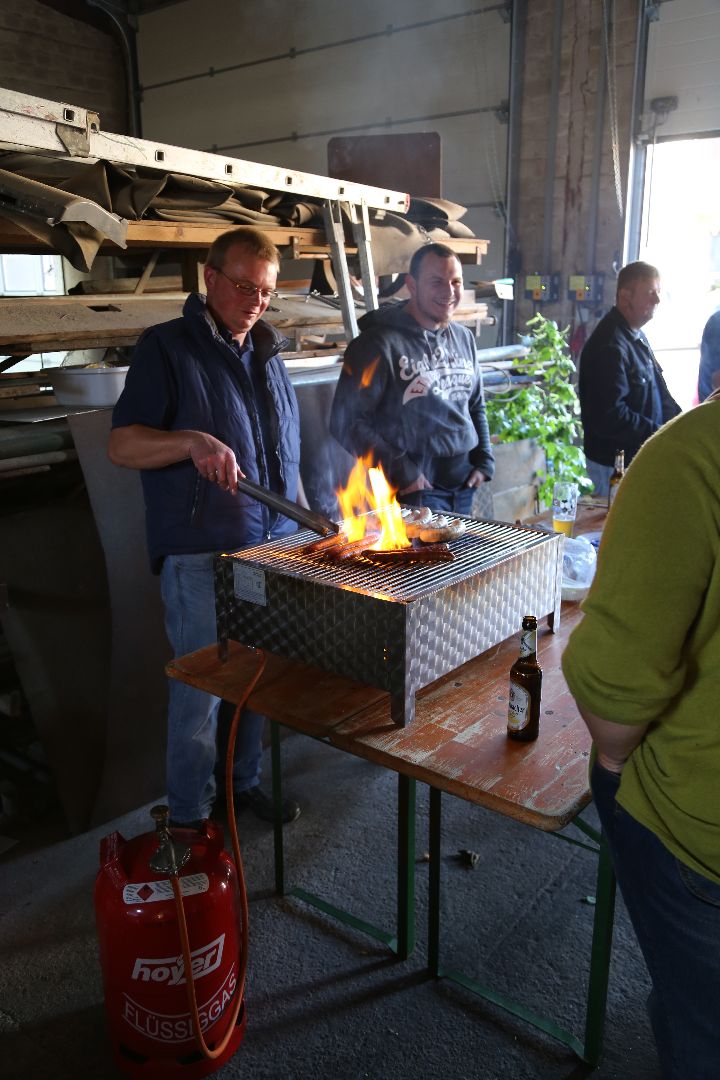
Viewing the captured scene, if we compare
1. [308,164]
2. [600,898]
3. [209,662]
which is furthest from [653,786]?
[308,164]

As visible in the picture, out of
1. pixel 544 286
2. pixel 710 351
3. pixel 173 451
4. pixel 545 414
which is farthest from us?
pixel 544 286

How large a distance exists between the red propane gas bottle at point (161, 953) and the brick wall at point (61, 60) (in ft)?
35.7

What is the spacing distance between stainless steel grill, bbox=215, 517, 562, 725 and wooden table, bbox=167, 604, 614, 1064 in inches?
3.8

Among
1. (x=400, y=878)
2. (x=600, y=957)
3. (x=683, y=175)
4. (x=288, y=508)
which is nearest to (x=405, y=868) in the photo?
(x=400, y=878)

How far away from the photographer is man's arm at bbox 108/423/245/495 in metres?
2.43

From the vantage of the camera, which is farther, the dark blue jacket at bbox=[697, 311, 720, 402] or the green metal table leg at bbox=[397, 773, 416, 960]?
the dark blue jacket at bbox=[697, 311, 720, 402]

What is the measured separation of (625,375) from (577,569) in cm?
251

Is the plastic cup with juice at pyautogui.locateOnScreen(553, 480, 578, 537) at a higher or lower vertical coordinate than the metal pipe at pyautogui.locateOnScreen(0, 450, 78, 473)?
lower

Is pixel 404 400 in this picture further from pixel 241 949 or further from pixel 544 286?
pixel 544 286

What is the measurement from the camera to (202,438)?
2.52 meters

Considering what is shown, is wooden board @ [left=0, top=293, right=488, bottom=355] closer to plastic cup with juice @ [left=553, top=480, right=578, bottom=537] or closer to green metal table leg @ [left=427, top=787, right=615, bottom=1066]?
plastic cup with juice @ [left=553, top=480, right=578, bottom=537]

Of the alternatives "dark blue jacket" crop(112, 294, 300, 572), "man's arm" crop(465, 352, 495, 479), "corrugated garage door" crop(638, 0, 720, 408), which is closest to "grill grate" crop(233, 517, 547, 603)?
"dark blue jacket" crop(112, 294, 300, 572)

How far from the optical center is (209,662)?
2.43 metres

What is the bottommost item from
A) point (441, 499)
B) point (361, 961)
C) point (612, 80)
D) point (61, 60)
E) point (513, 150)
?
point (361, 961)
